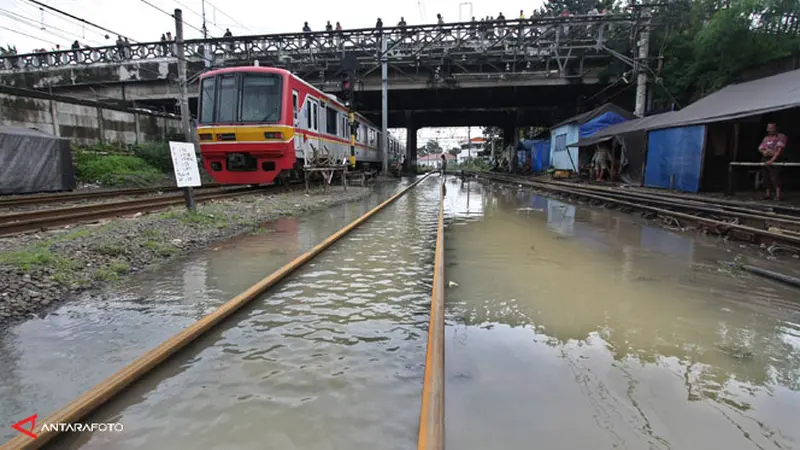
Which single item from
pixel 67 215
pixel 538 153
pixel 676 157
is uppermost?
pixel 538 153

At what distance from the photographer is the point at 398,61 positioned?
81.0 feet

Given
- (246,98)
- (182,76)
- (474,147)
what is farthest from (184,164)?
(474,147)

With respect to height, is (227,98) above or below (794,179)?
above

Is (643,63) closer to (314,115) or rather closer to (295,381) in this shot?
(314,115)

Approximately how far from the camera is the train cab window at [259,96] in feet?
37.9

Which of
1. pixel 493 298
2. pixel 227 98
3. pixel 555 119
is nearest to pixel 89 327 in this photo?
pixel 493 298

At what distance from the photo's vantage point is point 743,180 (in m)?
12.6

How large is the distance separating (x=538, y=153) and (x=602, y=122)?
10624mm

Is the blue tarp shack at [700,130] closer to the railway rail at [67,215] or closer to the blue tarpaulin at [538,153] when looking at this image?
the railway rail at [67,215]

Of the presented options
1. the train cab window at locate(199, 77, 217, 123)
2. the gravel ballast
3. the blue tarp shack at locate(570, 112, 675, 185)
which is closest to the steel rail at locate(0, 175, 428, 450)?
the gravel ballast

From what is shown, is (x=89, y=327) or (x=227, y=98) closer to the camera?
(x=89, y=327)

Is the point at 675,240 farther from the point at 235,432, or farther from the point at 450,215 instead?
the point at 235,432

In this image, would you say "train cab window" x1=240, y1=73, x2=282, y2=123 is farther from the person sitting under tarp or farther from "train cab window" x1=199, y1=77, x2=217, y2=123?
the person sitting under tarp

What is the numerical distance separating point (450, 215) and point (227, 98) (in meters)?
6.80
